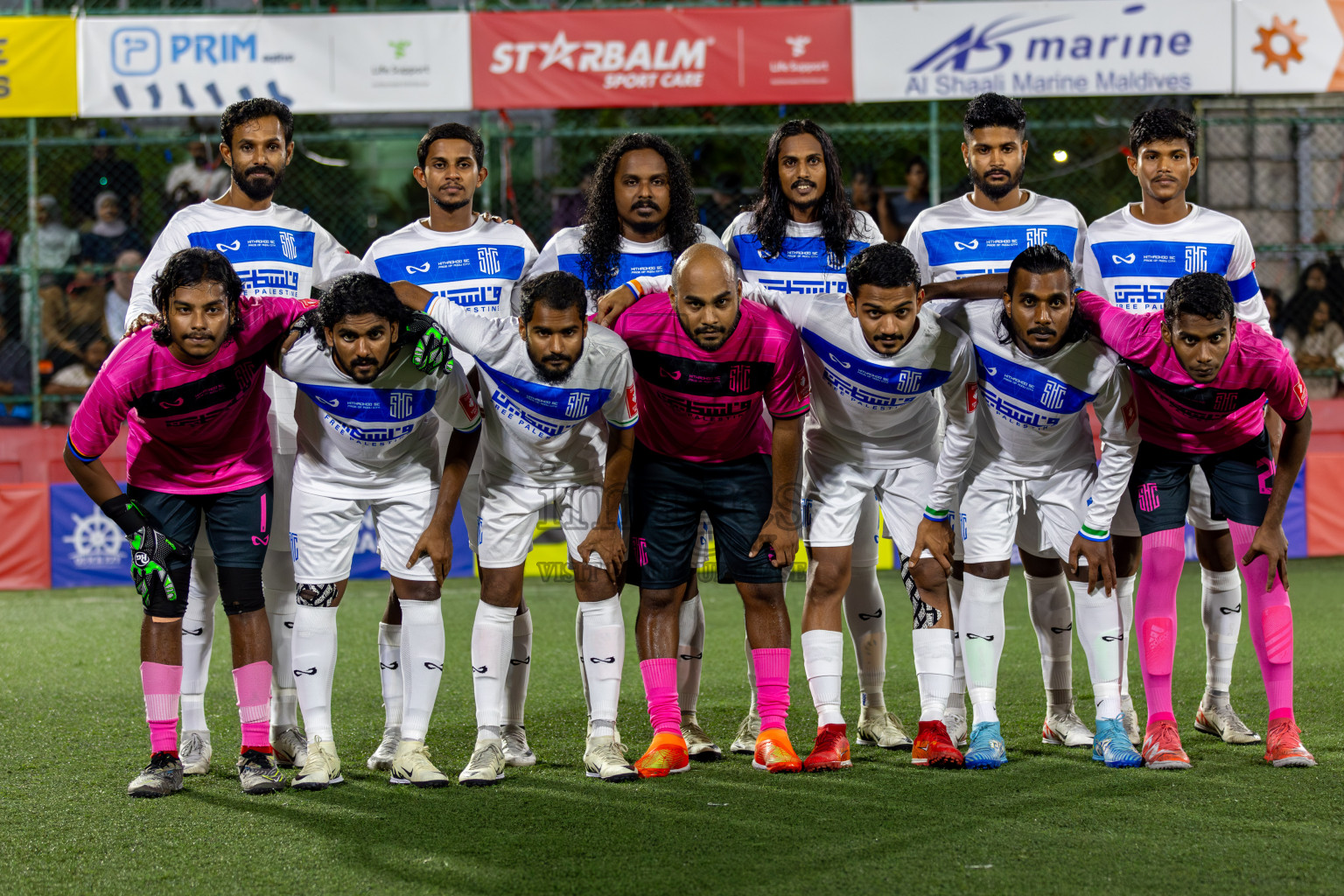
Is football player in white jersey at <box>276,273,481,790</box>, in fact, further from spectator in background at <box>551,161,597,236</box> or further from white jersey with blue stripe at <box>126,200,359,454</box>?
spectator in background at <box>551,161,597,236</box>

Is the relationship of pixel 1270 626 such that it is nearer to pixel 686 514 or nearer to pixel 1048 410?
pixel 1048 410

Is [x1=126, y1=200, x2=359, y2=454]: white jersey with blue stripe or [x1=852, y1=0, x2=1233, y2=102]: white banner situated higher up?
[x1=852, y1=0, x2=1233, y2=102]: white banner

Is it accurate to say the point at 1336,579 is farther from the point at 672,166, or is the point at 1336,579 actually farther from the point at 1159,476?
the point at 672,166

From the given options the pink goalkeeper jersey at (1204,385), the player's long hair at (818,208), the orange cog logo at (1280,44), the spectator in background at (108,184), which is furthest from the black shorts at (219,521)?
the orange cog logo at (1280,44)

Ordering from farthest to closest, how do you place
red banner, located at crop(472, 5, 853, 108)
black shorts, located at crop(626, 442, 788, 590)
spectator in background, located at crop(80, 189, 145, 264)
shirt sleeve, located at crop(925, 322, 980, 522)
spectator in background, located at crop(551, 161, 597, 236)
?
1. spectator in background, located at crop(80, 189, 145, 264)
2. spectator in background, located at crop(551, 161, 597, 236)
3. red banner, located at crop(472, 5, 853, 108)
4. black shorts, located at crop(626, 442, 788, 590)
5. shirt sleeve, located at crop(925, 322, 980, 522)

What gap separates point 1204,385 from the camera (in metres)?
4.46

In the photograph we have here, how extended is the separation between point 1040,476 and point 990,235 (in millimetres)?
926

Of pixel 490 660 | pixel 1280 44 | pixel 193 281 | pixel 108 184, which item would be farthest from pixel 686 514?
pixel 108 184

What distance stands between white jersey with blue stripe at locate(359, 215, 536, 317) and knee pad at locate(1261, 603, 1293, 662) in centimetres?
290

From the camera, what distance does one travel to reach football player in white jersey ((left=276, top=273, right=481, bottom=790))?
4.46 m

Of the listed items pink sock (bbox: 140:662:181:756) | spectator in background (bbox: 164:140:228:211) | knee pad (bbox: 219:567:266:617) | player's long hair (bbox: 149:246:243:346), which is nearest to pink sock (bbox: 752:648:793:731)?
knee pad (bbox: 219:567:266:617)

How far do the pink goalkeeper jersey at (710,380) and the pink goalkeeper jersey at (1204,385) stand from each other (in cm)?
105

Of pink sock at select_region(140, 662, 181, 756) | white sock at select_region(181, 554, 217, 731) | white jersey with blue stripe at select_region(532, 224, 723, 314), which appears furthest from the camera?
white jersey with blue stripe at select_region(532, 224, 723, 314)

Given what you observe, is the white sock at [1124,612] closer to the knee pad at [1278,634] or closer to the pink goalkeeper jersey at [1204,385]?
the knee pad at [1278,634]
